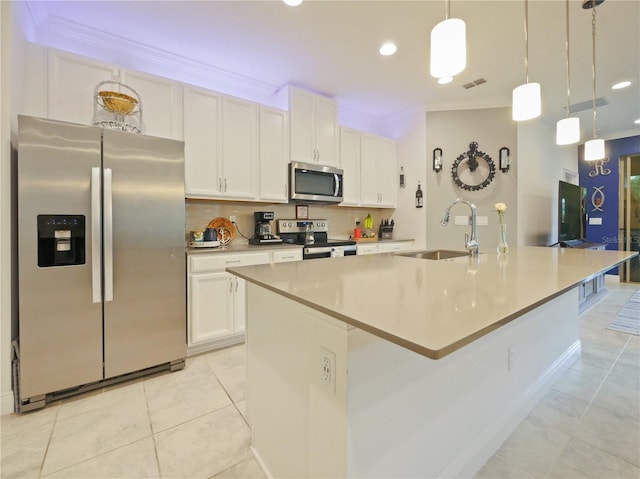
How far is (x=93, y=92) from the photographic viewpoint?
2338 millimetres

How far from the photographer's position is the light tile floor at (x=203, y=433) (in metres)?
1.37

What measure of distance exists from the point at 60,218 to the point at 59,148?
1.43 feet

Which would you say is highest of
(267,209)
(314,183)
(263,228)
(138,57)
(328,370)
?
(138,57)

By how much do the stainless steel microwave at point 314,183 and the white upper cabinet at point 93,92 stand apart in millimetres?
1241

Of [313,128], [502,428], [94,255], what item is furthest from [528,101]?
[94,255]

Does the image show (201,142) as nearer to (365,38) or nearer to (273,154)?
(273,154)

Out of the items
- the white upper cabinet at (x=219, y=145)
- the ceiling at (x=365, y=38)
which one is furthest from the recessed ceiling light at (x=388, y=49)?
the white upper cabinet at (x=219, y=145)

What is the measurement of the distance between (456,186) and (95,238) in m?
4.06

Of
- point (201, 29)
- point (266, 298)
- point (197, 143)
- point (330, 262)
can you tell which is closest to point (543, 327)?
point (330, 262)

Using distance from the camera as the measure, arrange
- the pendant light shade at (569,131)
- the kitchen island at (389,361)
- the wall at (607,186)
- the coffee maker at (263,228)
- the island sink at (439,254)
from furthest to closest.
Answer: the wall at (607,186) → the coffee maker at (263,228) → the island sink at (439,254) → the pendant light shade at (569,131) → the kitchen island at (389,361)

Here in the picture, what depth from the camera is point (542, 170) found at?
4449mm

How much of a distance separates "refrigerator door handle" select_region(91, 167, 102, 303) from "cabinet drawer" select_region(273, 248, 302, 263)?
143cm

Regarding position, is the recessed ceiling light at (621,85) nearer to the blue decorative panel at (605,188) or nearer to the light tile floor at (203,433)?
the blue decorative panel at (605,188)

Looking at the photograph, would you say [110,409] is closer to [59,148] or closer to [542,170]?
[59,148]
